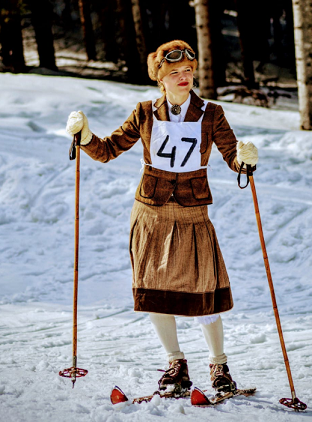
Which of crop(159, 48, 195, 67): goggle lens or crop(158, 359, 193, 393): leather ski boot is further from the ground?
crop(159, 48, 195, 67): goggle lens

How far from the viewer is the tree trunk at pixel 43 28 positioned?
62.0 ft

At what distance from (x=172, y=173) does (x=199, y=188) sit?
0.60 ft

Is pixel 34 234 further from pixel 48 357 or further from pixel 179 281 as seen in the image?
pixel 179 281

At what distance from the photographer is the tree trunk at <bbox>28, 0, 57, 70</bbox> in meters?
18.9

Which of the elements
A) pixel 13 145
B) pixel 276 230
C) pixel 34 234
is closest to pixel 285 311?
pixel 276 230

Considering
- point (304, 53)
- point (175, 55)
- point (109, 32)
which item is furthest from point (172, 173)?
point (109, 32)

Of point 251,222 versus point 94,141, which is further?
point 251,222

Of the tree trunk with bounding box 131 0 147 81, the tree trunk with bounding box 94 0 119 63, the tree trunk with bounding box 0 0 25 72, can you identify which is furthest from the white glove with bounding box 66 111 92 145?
the tree trunk with bounding box 94 0 119 63

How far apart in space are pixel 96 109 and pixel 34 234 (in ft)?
13.3

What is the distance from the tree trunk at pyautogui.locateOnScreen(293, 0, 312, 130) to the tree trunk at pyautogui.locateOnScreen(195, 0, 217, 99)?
224 cm

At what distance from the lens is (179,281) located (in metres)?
3.58

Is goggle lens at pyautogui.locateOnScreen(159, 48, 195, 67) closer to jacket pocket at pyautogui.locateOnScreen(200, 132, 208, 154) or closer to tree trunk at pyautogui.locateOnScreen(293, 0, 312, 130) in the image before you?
jacket pocket at pyautogui.locateOnScreen(200, 132, 208, 154)

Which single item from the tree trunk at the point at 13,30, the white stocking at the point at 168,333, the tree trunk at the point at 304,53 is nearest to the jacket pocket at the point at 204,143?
the white stocking at the point at 168,333

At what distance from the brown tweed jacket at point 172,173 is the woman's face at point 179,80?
0.11 m
